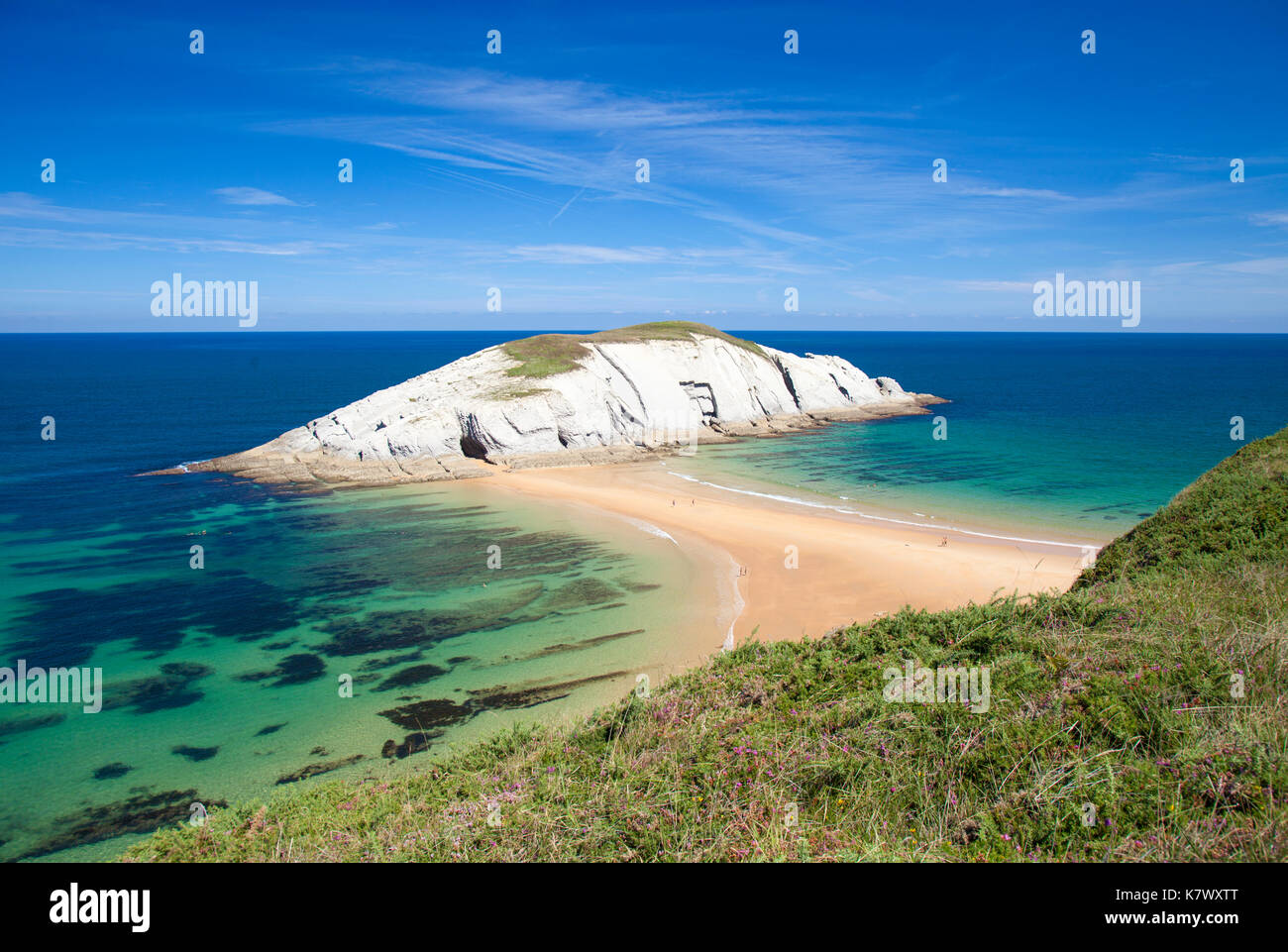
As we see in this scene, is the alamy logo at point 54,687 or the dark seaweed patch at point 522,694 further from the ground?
the alamy logo at point 54,687

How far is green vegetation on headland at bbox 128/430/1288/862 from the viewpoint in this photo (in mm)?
5750

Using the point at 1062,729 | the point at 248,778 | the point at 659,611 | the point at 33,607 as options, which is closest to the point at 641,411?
the point at 659,611

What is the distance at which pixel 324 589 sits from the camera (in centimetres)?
2466

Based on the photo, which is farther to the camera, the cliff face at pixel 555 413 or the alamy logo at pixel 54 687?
the cliff face at pixel 555 413

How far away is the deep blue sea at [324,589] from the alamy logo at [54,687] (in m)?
0.38

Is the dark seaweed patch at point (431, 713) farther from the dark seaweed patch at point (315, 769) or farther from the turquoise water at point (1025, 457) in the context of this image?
the turquoise water at point (1025, 457)

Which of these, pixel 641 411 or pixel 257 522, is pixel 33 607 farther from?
pixel 641 411

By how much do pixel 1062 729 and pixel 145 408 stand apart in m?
90.7

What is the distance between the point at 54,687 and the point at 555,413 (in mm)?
36848

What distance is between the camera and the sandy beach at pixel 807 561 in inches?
841

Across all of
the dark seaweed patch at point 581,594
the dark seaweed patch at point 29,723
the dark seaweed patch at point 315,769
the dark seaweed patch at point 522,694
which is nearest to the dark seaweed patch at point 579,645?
the dark seaweed patch at point 522,694

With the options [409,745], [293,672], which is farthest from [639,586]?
[293,672]

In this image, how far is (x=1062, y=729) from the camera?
6.98 metres
